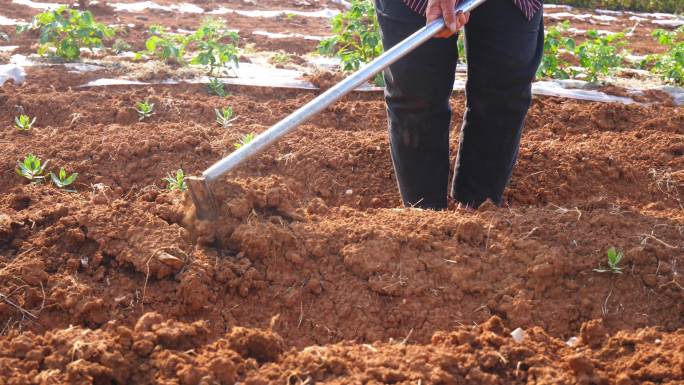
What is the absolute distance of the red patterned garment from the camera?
2367 millimetres

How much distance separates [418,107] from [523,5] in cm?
50

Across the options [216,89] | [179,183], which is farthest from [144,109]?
[179,183]

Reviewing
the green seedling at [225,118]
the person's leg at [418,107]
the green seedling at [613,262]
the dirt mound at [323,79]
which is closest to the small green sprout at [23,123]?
the green seedling at [225,118]

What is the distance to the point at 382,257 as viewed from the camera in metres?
2.21

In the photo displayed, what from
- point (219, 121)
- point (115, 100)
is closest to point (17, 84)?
point (115, 100)

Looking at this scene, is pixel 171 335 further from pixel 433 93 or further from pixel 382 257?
pixel 433 93

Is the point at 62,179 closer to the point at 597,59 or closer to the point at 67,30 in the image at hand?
the point at 67,30

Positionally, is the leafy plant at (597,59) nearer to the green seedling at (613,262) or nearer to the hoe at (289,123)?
the hoe at (289,123)

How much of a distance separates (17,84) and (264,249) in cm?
255

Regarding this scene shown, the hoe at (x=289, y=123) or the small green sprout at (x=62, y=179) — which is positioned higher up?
the hoe at (x=289, y=123)

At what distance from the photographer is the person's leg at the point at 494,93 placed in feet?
8.13

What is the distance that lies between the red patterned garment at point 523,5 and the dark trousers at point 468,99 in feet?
0.09

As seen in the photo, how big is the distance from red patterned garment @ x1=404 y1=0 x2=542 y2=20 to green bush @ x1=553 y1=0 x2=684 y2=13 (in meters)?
6.83

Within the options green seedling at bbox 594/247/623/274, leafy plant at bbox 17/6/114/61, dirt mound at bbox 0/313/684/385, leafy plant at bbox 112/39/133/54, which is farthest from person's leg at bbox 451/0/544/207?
leafy plant at bbox 112/39/133/54
